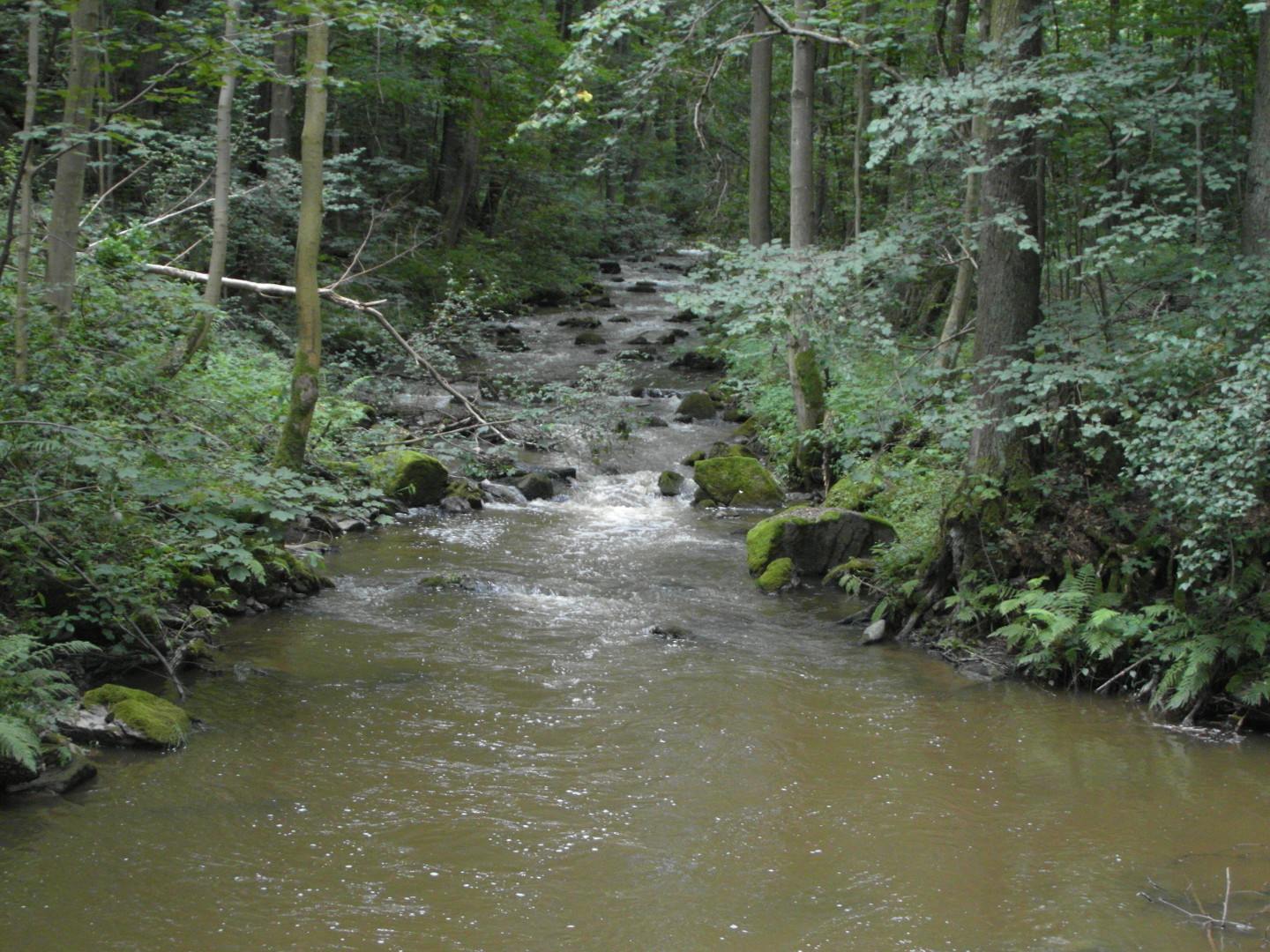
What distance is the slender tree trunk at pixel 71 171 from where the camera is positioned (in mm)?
6684

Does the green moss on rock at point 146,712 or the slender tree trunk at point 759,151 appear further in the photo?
the slender tree trunk at point 759,151

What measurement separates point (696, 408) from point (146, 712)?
1481cm

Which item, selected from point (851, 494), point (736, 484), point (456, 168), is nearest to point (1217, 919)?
point (851, 494)

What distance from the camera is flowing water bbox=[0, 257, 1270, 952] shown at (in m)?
4.73

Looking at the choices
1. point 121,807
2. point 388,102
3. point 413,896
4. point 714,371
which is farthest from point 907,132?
point 388,102

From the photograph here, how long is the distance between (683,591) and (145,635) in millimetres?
→ 5580

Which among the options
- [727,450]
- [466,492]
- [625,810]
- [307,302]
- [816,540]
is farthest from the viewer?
[727,450]

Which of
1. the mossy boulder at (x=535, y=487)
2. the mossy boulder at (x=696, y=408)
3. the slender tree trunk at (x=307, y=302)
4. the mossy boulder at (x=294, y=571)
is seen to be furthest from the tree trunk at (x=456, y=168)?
the mossy boulder at (x=294, y=571)

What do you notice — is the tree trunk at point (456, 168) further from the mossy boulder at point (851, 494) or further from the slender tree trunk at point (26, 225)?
the slender tree trunk at point (26, 225)

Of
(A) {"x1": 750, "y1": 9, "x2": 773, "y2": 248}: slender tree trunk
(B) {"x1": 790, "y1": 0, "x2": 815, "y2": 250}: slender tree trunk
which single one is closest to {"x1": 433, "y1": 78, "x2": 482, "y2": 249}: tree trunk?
(A) {"x1": 750, "y1": 9, "x2": 773, "y2": 248}: slender tree trunk

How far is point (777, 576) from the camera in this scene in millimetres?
11367

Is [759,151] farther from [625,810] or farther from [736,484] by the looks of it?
[625,810]

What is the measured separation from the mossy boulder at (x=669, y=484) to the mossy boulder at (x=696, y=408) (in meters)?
3.90

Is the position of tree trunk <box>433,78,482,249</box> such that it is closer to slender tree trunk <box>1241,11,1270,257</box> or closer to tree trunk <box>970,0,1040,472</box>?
tree trunk <box>970,0,1040,472</box>
